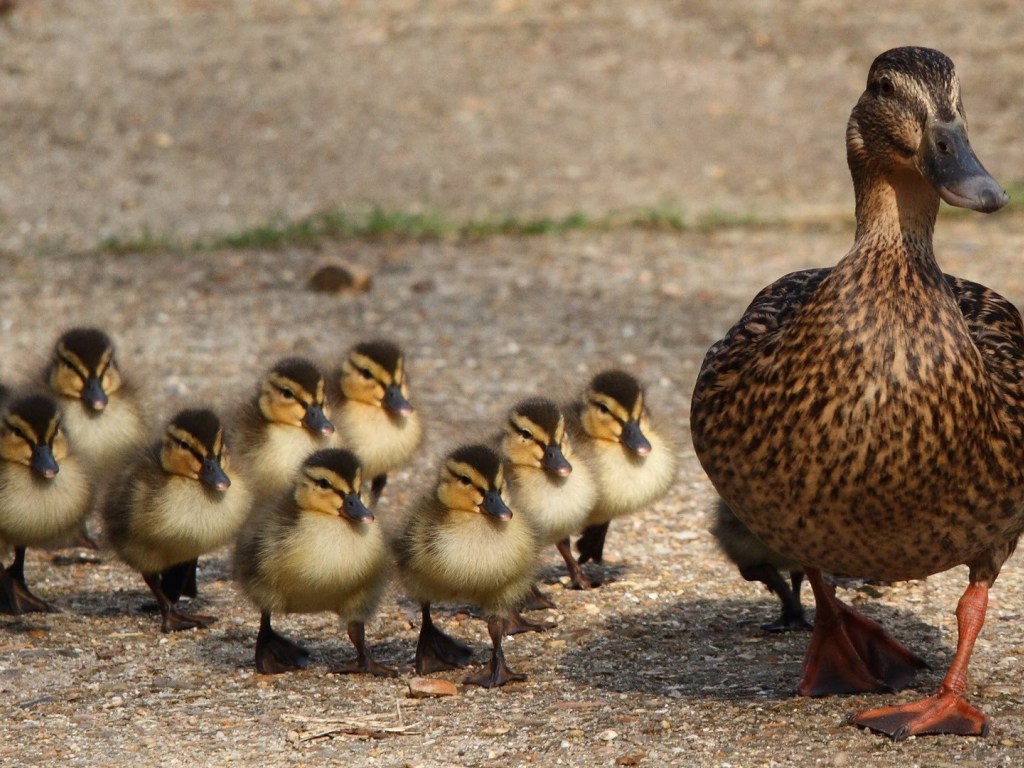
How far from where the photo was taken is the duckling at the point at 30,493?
598 cm

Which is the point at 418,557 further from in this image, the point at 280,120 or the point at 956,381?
the point at 280,120

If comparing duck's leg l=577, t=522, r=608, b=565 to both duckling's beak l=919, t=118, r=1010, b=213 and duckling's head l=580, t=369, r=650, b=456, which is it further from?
duckling's beak l=919, t=118, r=1010, b=213

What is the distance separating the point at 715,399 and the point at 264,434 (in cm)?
248

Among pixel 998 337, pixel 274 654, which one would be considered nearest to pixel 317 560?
pixel 274 654

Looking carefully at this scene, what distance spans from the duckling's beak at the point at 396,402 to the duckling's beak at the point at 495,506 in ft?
5.00

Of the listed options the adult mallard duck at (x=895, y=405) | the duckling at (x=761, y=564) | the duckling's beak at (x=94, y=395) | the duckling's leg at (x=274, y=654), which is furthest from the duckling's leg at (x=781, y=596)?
the duckling's beak at (x=94, y=395)

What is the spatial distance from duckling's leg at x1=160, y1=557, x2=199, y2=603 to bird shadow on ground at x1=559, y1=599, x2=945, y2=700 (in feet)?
4.89

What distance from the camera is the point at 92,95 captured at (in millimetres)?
14609

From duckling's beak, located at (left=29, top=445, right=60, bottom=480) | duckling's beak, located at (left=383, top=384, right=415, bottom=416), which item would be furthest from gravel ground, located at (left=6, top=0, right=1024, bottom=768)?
duckling's beak, located at (left=29, top=445, right=60, bottom=480)

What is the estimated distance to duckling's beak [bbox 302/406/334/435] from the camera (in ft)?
21.6

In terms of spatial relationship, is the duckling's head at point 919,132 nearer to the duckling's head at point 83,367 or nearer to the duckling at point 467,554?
the duckling at point 467,554

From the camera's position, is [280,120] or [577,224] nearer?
[577,224]

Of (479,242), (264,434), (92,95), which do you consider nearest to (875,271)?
(264,434)

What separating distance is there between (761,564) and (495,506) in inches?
40.1
